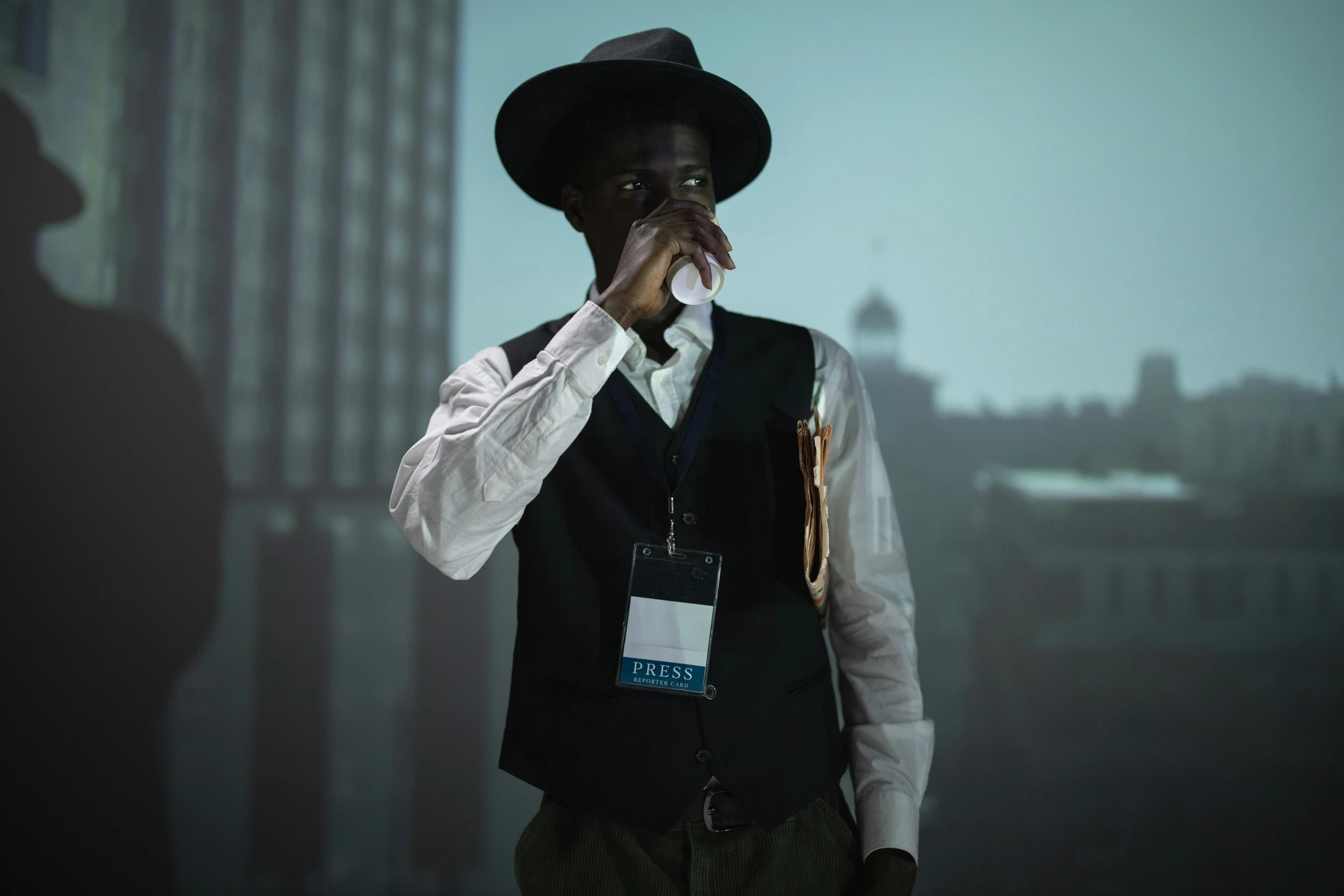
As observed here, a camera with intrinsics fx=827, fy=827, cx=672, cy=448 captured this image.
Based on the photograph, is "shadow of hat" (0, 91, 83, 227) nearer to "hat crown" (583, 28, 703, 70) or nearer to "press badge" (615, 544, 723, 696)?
"hat crown" (583, 28, 703, 70)

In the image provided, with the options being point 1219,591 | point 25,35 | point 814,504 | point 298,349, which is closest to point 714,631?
point 814,504

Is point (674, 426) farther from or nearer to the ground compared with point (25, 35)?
nearer to the ground

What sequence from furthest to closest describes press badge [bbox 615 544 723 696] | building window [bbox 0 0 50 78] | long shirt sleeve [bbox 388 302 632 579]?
building window [bbox 0 0 50 78], press badge [bbox 615 544 723 696], long shirt sleeve [bbox 388 302 632 579]

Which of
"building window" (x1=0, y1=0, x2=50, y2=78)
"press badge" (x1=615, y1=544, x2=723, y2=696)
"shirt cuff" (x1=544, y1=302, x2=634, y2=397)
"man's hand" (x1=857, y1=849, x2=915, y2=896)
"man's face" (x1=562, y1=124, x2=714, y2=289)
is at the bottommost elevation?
"man's hand" (x1=857, y1=849, x2=915, y2=896)

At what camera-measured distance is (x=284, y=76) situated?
2.08 metres

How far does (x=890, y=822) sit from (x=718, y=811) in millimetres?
212

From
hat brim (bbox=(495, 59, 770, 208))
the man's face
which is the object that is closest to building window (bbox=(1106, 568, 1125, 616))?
hat brim (bbox=(495, 59, 770, 208))

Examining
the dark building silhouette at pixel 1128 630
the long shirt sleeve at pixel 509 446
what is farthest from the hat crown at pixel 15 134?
the dark building silhouette at pixel 1128 630

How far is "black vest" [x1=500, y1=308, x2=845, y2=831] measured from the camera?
0.95 metres

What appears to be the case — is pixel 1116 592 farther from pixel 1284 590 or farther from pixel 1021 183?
pixel 1021 183

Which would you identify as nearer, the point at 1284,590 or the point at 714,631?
the point at 714,631

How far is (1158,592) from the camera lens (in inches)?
79.2

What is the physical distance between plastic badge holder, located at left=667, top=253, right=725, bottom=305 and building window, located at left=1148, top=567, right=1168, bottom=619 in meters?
1.64

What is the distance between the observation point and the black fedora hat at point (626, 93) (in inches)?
40.8
